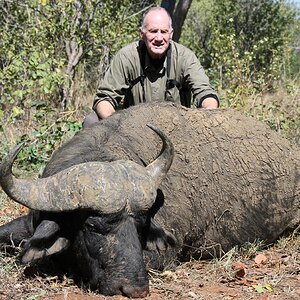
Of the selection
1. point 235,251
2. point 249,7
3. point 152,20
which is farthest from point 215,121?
point 249,7

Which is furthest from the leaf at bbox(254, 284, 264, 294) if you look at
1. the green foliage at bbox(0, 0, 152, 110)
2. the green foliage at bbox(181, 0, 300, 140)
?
the green foliage at bbox(0, 0, 152, 110)

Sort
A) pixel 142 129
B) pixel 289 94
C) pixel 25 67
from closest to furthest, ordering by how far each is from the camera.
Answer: pixel 142 129 → pixel 25 67 → pixel 289 94

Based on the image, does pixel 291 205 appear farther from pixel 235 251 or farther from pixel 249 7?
pixel 249 7

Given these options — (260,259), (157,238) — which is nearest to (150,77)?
(260,259)

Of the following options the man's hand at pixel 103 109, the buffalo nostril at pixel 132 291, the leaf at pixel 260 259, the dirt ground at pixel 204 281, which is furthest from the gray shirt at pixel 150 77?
the buffalo nostril at pixel 132 291

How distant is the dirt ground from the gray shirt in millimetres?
2151

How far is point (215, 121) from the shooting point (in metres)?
5.71

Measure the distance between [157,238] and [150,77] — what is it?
2.67m

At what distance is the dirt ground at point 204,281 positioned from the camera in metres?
4.28

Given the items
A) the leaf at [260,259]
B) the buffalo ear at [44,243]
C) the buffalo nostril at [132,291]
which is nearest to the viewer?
the buffalo nostril at [132,291]

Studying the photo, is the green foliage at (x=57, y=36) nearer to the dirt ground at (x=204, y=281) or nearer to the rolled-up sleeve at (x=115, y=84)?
the rolled-up sleeve at (x=115, y=84)

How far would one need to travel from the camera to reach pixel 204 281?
4703mm

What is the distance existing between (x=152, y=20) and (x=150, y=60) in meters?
0.43

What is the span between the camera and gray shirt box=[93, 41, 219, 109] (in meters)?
6.75
